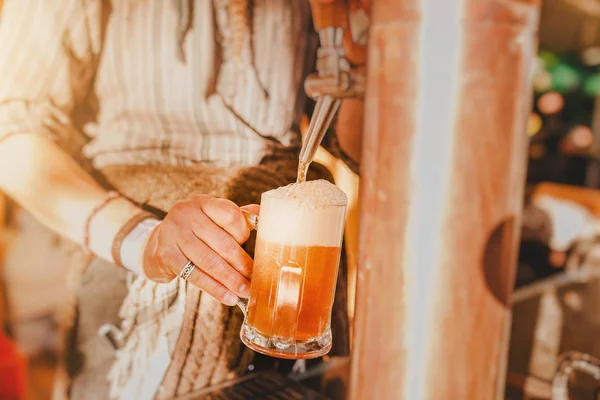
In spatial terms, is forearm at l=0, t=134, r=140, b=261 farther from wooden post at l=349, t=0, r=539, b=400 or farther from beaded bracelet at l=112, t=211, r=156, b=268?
wooden post at l=349, t=0, r=539, b=400

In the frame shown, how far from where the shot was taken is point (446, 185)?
528 millimetres

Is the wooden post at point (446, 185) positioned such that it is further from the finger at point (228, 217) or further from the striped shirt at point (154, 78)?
the striped shirt at point (154, 78)

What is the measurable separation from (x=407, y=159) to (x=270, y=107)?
1.04 m

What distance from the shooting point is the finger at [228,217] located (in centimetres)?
117

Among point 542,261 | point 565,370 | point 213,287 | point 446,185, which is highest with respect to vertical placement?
point 446,185

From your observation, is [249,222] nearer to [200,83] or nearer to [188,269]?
[188,269]

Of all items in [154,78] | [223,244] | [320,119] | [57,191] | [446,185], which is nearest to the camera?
[446,185]

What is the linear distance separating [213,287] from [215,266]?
6cm

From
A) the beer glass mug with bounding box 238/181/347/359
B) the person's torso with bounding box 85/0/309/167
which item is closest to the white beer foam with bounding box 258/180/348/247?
the beer glass mug with bounding box 238/181/347/359

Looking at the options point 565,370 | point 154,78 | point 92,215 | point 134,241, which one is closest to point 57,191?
point 92,215

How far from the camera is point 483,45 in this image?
0.52 meters

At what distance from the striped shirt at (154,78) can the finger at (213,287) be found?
0.42 m

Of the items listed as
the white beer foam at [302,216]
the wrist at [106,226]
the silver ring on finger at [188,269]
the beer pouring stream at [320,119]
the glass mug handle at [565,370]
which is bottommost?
the glass mug handle at [565,370]

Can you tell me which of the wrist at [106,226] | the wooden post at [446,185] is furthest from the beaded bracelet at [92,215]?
the wooden post at [446,185]
